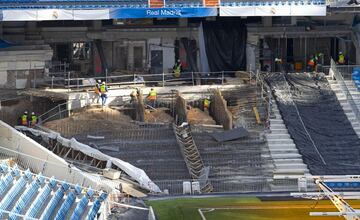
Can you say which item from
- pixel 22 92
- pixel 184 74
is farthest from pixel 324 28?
pixel 22 92

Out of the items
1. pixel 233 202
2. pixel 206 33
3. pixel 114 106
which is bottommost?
pixel 233 202

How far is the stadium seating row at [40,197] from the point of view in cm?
2375

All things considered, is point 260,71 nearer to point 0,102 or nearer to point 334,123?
point 334,123

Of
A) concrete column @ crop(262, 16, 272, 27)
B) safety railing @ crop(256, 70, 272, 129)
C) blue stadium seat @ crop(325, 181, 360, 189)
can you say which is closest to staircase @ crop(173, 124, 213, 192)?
safety railing @ crop(256, 70, 272, 129)

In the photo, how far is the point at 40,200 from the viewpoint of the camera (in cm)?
2480

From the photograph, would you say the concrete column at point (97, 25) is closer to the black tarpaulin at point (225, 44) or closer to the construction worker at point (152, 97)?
the black tarpaulin at point (225, 44)

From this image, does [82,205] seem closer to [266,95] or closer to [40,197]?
[40,197]

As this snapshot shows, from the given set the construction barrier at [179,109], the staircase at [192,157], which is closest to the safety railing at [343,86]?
the construction barrier at [179,109]

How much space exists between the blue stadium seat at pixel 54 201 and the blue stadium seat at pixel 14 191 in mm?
977

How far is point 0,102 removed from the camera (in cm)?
3838

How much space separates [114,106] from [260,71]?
7682 millimetres

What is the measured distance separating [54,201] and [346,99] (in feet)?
58.6

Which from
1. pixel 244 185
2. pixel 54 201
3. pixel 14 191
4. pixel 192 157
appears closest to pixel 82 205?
pixel 54 201

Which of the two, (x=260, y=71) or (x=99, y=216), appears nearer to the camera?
(x=99, y=216)
